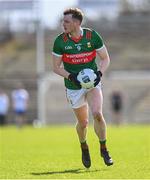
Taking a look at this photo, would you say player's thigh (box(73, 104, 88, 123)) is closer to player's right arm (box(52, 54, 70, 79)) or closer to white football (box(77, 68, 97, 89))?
white football (box(77, 68, 97, 89))

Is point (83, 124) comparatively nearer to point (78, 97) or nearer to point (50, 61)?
point (78, 97)

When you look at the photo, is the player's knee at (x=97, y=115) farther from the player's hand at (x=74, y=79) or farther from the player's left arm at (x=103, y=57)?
the player's left arm at (x=103, y=57)

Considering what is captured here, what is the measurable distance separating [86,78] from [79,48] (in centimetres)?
51

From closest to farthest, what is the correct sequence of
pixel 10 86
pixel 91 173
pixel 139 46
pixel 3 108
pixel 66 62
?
pixel 91 173 → pixel 66 62 → pixel 3 108 → pixel 10 86 → pixel 139 46

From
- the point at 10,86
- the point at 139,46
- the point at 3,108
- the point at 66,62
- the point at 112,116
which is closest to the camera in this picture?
the point at 66,62

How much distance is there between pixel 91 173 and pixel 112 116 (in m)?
33.0

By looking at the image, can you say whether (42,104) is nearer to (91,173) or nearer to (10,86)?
(10,86)

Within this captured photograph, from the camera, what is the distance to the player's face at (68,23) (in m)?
→ 11.6

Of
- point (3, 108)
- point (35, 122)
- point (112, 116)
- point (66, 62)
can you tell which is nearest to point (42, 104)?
point (35, 122)

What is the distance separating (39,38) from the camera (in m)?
50.1

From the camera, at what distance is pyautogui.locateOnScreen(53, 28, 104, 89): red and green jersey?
1186 cm

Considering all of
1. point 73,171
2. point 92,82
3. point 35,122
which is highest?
point 92,82

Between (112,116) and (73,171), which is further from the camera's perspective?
(112,116)

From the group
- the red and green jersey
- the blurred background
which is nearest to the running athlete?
the red and green jersey
